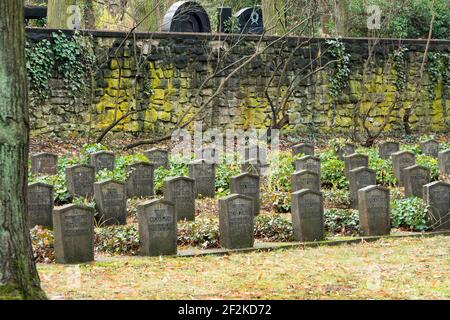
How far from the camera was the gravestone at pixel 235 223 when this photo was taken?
11875mm

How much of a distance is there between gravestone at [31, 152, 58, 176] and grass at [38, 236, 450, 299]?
21.1ft

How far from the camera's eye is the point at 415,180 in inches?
609

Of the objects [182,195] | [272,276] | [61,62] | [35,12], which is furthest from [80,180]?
[35,12]

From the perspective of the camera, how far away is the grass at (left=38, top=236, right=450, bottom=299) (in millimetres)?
8938

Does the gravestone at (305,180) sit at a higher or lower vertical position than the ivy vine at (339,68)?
lower

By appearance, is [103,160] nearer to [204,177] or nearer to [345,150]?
[204,177]

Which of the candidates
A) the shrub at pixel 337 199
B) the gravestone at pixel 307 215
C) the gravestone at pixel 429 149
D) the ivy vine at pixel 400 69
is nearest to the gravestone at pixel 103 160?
the shrub at pixel 337 199

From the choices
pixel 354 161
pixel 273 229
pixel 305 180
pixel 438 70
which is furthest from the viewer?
pixel 438 70

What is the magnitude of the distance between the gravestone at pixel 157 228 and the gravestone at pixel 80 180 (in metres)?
3.67

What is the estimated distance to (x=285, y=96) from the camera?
24.1m

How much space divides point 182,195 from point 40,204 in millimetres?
2059

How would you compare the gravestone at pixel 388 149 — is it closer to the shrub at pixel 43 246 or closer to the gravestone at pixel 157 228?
the gravestone at pixel 157 228
